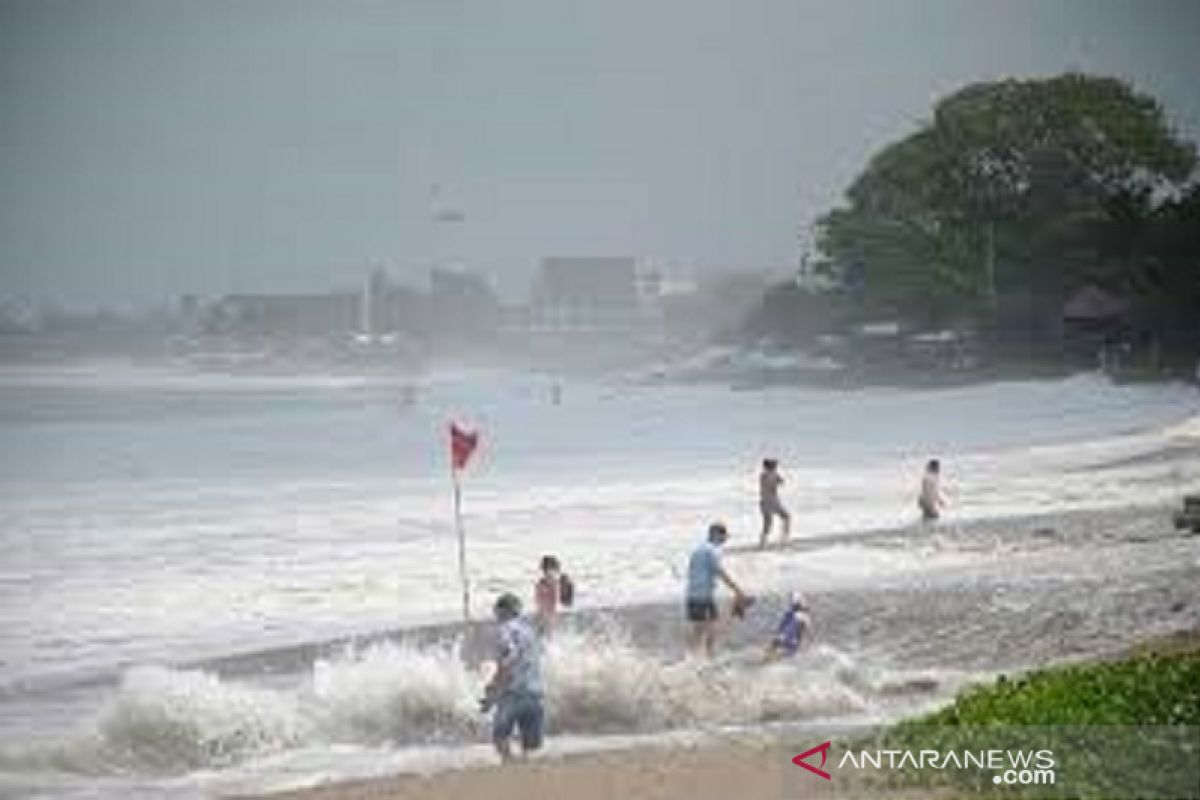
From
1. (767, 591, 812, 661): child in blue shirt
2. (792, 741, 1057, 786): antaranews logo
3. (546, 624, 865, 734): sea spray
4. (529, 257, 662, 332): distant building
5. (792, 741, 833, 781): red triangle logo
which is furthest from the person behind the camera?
(529, 257, 662, 332): distant building

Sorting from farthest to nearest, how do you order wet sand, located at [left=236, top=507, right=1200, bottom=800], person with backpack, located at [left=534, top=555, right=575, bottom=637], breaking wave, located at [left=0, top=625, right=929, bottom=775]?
person with backpack, located at [left=534, top=555, right=575, bottom=637] < breaking wave, located at [left=0, top=625, right=929, bottom=775] < wet sand, located at [left=236, top=507, right=1200, bottom=800]

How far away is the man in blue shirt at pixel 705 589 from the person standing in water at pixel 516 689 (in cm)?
392

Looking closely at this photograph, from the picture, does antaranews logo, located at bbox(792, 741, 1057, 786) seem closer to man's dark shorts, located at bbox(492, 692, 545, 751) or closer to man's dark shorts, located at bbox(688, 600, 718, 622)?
man's dark shorts, located at bbox(492, 692, 545, 751)

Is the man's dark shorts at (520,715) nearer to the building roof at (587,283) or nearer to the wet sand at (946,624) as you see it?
the wet sand at (946,624)

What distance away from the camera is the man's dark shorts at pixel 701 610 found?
1620 cm

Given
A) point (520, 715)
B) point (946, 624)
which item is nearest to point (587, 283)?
point (946, 624)

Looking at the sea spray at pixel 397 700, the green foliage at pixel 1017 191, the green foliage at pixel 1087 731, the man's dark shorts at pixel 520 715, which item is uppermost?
the green foliage at pixel 1017 191

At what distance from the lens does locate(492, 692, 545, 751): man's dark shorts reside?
40.4ft

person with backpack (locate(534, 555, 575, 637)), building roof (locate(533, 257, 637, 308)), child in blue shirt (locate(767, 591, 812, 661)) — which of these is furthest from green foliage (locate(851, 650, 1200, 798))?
building roof (locate(533, 257, 637, 308))

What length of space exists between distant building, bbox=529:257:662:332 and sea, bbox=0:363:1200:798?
124 meters

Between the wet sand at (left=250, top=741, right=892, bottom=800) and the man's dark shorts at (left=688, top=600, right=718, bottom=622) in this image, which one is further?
the man's dark shorts at (left=688, top=600, right=718, bottom=622)

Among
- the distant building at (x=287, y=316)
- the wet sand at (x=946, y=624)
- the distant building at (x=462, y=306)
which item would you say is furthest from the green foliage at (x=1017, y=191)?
the distant building at (x=462, y=306)

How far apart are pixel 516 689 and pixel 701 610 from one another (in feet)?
13.8

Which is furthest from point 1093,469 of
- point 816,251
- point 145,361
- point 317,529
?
point 145,361
